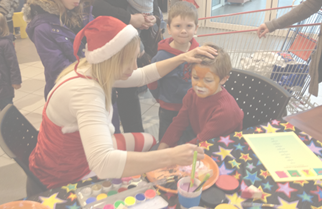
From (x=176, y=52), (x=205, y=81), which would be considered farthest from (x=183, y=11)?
(x=205, y=81)

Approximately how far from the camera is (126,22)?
200cm

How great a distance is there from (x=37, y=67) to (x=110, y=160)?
13.4ft

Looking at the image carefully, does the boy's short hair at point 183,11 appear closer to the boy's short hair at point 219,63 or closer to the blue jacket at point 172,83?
the blue jacket at point 172,83

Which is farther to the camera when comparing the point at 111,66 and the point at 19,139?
the point at 19,139

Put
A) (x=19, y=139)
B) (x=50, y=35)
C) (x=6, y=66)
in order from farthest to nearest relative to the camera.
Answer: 1. (x=6, y=66)
2. (x=50, y=35)
3. (x=19, y=139)

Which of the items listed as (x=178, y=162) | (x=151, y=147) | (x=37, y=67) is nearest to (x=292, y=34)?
(x=151, y=147)

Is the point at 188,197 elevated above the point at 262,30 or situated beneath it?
situated beneath

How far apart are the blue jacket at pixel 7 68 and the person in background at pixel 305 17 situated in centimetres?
224

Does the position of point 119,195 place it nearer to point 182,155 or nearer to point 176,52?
point 182,155

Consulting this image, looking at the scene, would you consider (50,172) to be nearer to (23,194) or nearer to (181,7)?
(23,194)

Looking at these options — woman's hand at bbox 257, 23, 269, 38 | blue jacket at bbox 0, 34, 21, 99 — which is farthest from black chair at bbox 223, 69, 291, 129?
blue jacket at bbox 0, 34, 21, 99

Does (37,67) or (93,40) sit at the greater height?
(93,40)

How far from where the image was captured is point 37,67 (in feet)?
14.4

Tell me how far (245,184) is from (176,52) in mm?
994
